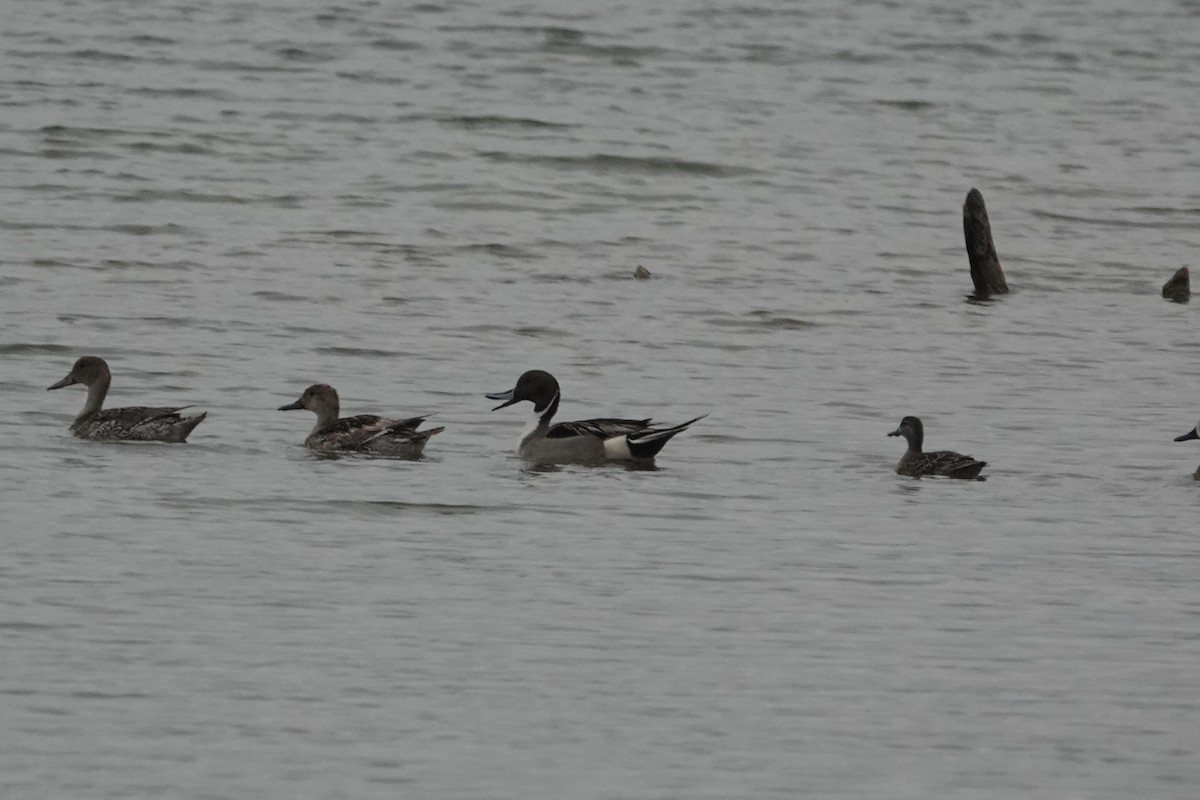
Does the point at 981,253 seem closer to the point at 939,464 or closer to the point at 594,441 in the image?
the point at 594,441

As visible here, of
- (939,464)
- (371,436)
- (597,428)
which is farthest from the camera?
(597,428)

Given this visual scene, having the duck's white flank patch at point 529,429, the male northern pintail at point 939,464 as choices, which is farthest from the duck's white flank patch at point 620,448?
the male northern pintail at point 939,464

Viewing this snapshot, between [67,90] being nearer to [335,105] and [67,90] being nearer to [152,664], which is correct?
[335,105]

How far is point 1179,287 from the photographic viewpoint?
22.0 meters

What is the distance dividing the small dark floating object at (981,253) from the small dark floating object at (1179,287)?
1497 millimetres

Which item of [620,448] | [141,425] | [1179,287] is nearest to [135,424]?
[141,425]

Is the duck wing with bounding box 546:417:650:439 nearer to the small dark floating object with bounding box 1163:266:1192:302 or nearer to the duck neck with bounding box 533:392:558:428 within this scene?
the duck neck with bounding box 533:392:558:428

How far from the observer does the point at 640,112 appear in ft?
123

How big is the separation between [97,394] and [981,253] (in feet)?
32.4

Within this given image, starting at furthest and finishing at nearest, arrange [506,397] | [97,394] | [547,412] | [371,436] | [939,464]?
[506,397] < [547,412] < [97,394] < [371,436] < [939,464]

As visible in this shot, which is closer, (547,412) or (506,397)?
(547,412)

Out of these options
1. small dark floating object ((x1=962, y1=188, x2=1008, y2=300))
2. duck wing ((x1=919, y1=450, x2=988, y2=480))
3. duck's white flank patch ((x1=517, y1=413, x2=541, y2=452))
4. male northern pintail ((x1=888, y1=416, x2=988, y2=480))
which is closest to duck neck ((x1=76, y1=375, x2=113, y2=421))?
duck's white flank patch ((x1=517, y1=413, x2=541, y2=452))

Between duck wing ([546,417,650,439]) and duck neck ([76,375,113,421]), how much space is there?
2.85 m

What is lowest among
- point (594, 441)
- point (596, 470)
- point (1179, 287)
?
point (1179, 287)
